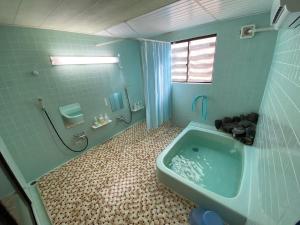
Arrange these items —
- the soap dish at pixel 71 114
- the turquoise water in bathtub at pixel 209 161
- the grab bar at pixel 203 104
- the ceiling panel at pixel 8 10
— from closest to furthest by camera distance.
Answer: the ceiling panel at pixel 8 10, the turquoise water in bathtub at pixel 209 161, the soap dish at pixel 71 114, the grab bar at pixel 203 104

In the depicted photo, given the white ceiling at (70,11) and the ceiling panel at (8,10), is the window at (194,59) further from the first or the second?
the ceiling panel at (8,10)

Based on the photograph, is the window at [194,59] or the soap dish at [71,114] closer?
the soap dish at [71,114]

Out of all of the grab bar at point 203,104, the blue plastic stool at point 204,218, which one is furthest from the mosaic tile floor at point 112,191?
the grab bar at point 203,104

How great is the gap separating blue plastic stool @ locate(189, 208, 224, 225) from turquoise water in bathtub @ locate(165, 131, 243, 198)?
56 cm

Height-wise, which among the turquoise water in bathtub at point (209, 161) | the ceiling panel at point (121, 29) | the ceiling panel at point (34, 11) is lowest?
the turquoise water in bathtub at point (209, 161)

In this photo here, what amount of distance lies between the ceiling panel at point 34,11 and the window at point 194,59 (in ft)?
Result: 7.45

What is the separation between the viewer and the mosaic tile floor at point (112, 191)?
4.86 feet

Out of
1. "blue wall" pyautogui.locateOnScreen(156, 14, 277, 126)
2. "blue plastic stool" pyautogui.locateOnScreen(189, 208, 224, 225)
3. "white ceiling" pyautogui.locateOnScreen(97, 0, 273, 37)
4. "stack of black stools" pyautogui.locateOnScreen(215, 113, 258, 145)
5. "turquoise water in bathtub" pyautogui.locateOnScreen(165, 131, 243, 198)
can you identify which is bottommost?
"turquoise water in bathtub" pyautogui.locateOnScreen(165, 131, 243, 198)

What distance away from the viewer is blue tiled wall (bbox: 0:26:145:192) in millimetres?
1708

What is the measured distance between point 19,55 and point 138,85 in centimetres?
226

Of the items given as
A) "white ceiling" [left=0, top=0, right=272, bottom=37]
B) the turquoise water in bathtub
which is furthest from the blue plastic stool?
"white ceiling" [left=0, top=0, right=272, bottom=37]

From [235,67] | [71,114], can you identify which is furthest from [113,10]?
[235,67]

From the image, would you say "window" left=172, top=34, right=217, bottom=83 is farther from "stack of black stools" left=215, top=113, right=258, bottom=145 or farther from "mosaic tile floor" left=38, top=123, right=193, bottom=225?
"mosaic tile floor" left=38, top=123, right=193, bottom=225

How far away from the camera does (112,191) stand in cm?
179
